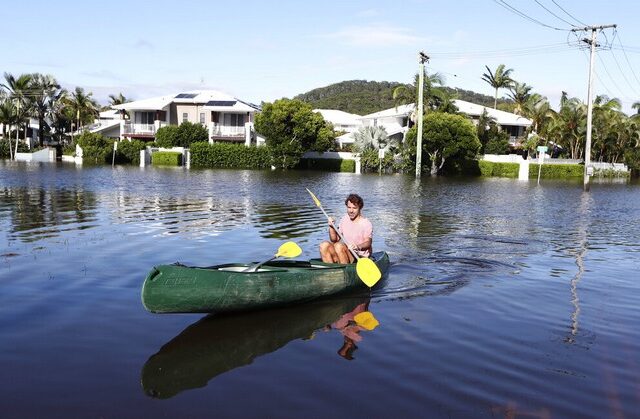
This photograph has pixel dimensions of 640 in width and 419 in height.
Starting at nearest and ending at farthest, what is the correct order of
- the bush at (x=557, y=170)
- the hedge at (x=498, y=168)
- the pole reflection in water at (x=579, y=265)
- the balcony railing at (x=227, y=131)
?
the pole reflection in water at (x=579, y=265), the hedge at (x=498, y=168), the bush at (x=557, y=170), the balcony railing at (x=227, y=131)

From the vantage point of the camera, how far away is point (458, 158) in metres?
57.7

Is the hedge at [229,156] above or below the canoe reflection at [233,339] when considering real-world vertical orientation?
above

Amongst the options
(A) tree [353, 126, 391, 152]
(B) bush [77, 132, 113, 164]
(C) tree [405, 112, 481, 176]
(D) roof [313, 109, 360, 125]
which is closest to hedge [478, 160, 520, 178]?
(C) tree [405, 112, 481, 176]

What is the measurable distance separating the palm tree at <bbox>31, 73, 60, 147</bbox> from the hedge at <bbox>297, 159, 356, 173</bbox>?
106 ft

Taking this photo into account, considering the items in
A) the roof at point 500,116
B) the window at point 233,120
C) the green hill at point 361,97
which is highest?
the green hill at point 361,97

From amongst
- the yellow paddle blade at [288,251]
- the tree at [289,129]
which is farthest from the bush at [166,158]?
the yellow paddle blade at [288,251]

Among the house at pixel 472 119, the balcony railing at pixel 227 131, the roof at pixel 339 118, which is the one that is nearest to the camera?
the house at pixel 472 119

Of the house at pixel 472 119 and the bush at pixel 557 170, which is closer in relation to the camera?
the bush at pixel 557 170

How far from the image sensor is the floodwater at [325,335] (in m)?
5.97

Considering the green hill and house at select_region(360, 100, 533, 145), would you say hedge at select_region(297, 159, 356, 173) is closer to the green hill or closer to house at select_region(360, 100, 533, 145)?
house at select_region(360, 100, 533, 145)

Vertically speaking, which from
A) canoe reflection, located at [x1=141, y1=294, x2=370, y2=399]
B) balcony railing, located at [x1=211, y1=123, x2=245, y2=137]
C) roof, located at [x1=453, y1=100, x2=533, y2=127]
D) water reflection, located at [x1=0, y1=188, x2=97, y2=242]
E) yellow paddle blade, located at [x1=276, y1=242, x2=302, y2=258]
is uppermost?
roof, located at [x1=453, y1=100, x2=533, y2=127]

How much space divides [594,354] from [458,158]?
51474mm

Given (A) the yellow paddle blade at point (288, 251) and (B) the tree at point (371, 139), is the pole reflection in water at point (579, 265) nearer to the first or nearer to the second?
(A) the yellow paddle blade at point (288, 251)

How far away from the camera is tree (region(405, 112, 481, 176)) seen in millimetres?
54656
